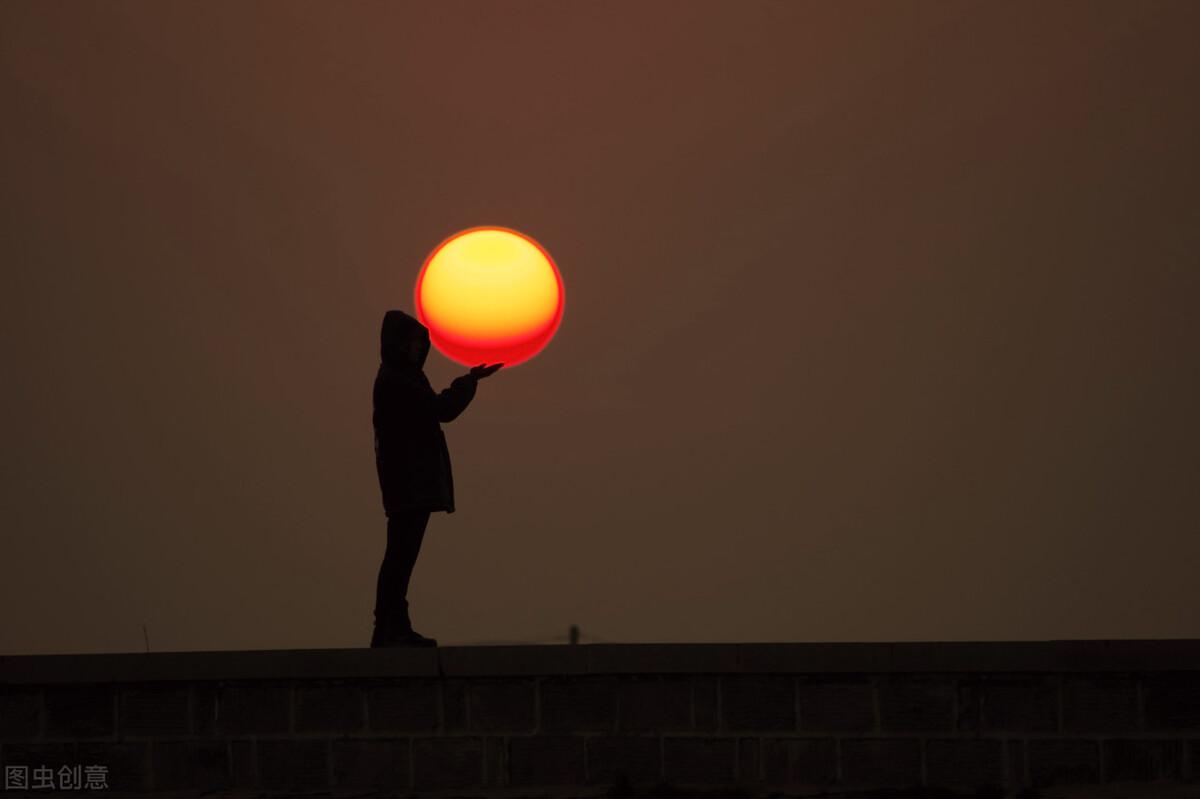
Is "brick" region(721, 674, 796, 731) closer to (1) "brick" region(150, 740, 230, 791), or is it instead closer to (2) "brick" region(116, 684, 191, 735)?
(1) "brick" region(150, 740, 230, 791)

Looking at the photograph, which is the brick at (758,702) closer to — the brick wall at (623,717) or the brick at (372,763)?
the brick wall at (623,717)

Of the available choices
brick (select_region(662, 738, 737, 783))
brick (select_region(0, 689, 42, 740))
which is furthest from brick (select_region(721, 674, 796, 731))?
brick (select_region(0, 689, 42, 740))

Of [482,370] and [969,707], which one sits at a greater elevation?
[482,370]

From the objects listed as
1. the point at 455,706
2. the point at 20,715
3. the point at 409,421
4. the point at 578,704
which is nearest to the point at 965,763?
the point at 578,704

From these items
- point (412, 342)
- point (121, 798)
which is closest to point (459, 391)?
point (412, 342)

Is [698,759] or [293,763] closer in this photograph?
[698,759]

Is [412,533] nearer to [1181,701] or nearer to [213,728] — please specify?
[213,728]

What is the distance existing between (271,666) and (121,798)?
103 cm

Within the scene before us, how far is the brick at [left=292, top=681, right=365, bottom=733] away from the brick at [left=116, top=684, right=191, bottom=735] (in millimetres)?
609

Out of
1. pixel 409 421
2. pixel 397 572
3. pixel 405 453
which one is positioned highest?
pixel 409 421

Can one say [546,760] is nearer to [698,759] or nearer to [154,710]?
[698,759]

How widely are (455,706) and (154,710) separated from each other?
1604 millimetres

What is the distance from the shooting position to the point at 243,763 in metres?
10.9

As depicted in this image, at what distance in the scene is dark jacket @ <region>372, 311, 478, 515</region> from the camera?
11.6m
